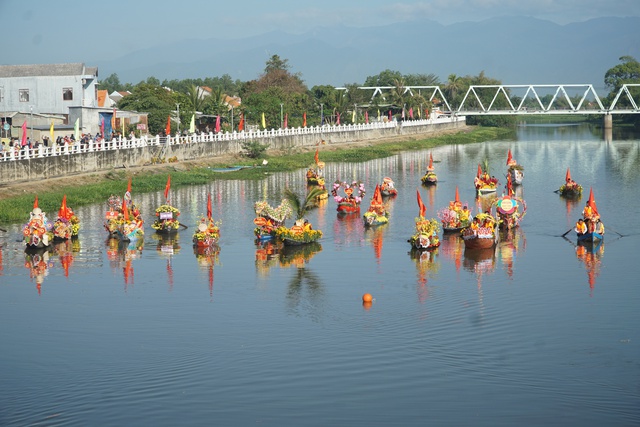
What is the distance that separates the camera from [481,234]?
4228 cm

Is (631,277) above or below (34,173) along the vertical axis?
below

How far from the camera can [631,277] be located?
3728cm

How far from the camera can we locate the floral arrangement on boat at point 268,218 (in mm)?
44312

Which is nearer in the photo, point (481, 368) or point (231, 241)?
point (481, 368)

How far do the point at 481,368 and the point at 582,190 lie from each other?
141ft

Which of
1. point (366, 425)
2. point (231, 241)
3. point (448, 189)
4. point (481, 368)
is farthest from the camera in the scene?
point (448, 189)

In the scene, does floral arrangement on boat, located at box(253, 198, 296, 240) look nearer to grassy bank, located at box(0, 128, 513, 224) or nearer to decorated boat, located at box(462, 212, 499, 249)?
decorated boat, located at box(462, 212, 499, 249)

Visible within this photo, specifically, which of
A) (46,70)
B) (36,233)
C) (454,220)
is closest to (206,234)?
(36,233)

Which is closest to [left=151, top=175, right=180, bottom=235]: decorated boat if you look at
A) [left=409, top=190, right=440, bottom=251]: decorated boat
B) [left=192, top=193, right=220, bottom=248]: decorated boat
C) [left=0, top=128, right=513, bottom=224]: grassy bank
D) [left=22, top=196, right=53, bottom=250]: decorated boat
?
[left=192, top=193, right=220, bottom=248]: decorated boat

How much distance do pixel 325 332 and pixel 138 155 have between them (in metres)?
44.3

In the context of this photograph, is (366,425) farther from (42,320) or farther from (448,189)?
(448,189)

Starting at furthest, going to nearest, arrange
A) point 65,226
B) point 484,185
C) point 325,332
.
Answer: point 484,185 < point 65,226 < point 325,332

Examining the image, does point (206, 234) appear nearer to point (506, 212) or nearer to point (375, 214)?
point (375, 214)

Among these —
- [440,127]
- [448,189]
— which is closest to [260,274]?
[448,189]
